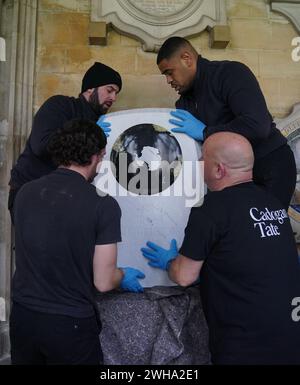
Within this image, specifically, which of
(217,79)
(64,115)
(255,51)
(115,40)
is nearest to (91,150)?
(64,115)

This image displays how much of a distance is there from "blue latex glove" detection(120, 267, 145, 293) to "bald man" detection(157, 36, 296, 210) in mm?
564

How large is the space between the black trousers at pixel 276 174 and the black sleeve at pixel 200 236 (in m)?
0.51

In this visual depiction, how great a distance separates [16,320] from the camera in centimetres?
115

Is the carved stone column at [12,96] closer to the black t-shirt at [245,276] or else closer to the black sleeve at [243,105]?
the black sleeve at [243,105]

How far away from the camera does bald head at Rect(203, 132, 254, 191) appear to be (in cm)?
126

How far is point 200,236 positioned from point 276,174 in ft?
1.98

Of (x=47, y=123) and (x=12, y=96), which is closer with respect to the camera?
(x=47, y=123)

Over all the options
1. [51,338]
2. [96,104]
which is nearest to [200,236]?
[51,338]

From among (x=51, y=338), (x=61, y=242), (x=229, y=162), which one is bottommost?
(x=51, y=338)

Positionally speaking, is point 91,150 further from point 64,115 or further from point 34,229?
point 64,115

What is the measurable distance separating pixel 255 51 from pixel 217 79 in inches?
47.6

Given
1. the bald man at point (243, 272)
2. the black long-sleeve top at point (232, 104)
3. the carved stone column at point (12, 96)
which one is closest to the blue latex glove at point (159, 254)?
the bald man at point (243, 272)

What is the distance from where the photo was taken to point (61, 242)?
1.10 meters

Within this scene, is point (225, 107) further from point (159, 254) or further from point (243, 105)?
point (159, 254)
